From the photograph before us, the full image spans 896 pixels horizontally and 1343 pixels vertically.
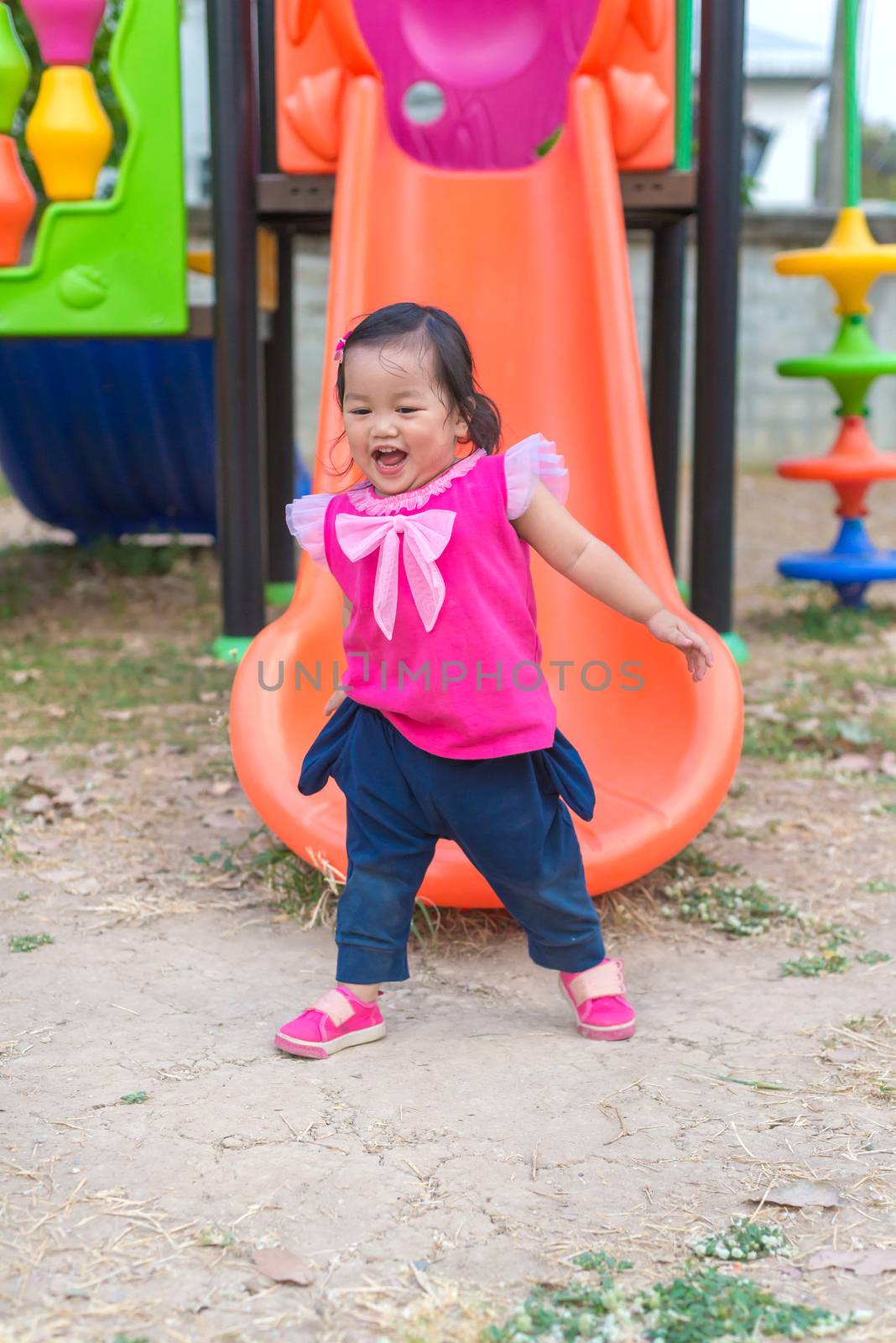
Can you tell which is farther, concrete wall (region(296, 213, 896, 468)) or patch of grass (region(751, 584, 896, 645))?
concrete wall (region(296, 213, 896, 468))

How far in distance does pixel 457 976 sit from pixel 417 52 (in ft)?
9.87

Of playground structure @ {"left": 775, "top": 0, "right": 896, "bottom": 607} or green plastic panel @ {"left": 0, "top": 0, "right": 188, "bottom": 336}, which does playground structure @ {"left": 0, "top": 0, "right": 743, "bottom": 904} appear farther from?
playground structure @ {"left": 775, "top": 0, "right": 896, "bottom": 607}

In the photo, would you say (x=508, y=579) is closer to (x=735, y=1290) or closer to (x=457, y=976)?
(x=457, y=976)

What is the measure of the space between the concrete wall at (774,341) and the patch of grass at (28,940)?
8483mm

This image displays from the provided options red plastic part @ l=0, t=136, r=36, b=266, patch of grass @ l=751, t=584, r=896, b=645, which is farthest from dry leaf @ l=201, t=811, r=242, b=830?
patch of grass @ l=751, t=584, r=896, b=645

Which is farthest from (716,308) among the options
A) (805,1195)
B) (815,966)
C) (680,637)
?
(805,1195)

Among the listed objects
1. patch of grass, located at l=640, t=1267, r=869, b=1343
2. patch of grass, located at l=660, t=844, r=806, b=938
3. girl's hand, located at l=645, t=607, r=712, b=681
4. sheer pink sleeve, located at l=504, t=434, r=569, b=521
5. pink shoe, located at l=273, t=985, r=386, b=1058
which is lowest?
patch of grass, located at l=660, t=844, r=806, b=938

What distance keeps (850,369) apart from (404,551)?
13.8 feet

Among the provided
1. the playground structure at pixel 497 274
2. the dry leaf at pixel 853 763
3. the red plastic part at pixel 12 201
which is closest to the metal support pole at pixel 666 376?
the playground structure at pixel 497 274

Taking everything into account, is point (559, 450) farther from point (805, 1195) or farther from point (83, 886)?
point (805, 1195)

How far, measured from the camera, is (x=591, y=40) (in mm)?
4145

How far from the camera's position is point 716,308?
4.66m

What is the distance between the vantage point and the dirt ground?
1.68m

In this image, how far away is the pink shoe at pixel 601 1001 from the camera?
240cm
